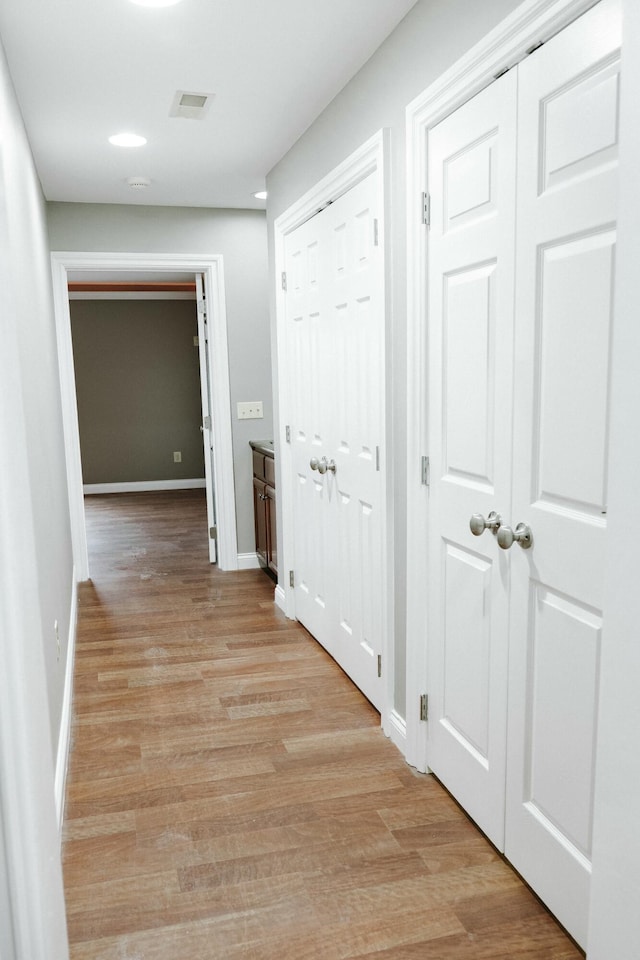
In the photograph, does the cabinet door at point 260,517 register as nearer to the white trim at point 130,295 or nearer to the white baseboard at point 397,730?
the white baseboard at point 397,730

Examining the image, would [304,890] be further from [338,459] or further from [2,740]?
[338,459]

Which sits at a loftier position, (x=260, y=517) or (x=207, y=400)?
(x=207, y=400)

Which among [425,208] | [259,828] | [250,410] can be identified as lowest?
[259,828]

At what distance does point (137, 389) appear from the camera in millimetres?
8977

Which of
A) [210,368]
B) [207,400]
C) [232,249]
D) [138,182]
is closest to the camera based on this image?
[138,182]

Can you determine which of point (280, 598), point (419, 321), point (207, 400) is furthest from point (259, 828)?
point (207, 400)

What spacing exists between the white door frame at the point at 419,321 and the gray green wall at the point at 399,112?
5 cm

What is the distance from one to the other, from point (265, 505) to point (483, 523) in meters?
3.01

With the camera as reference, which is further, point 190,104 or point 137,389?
point 137,389

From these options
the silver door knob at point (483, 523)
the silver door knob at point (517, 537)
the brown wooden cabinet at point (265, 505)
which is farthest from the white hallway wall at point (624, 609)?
the brown wooden cabinet at point (265, 505)

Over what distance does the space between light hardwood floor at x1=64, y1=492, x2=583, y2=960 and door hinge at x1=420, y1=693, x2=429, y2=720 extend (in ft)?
0.70

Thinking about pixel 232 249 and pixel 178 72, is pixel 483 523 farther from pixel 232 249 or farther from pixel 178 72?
pixel 232 249

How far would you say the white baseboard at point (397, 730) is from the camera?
2.67 metres

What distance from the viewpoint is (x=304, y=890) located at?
6.54ft
